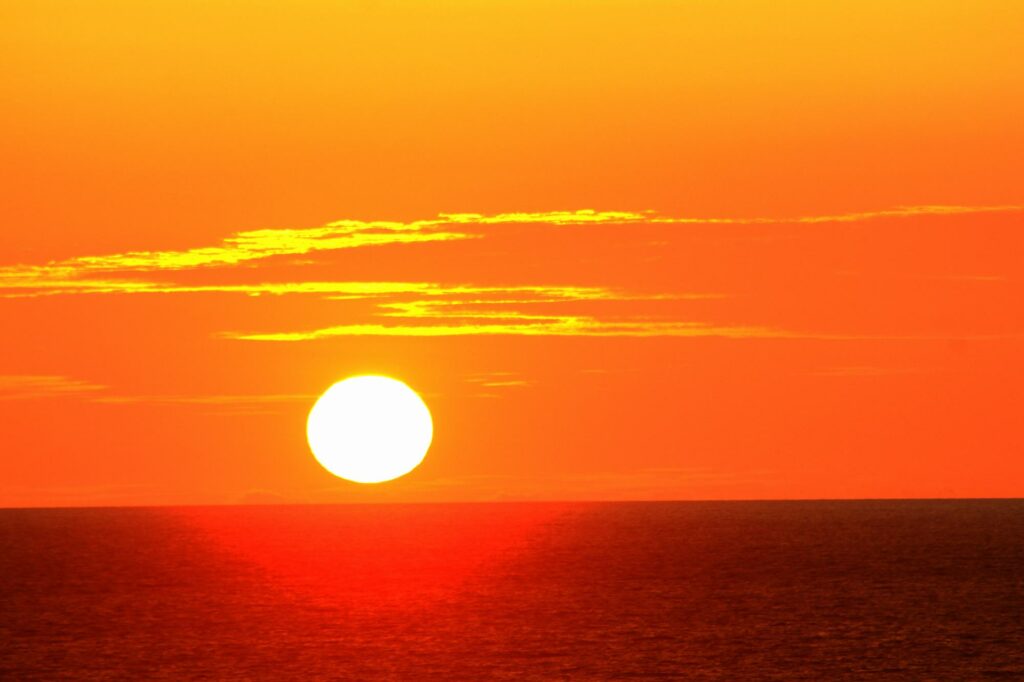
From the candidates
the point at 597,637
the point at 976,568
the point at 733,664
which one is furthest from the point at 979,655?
the point at 976,568

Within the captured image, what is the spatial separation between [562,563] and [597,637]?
6873cm

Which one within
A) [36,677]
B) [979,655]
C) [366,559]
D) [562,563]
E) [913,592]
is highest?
[366,559]

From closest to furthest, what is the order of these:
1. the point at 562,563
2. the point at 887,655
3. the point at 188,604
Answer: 1. the point at 887,655
2. the point at 188,604
3. the point at 562,563

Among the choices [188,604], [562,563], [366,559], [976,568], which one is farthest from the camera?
[366,559]

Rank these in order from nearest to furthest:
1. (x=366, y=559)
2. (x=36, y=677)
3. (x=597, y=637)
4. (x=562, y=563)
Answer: (x=36, y=677), (x=597, y=637), (x=562, y=563), (x=366, y=559)

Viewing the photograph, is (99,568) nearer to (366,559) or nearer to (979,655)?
(366,559)

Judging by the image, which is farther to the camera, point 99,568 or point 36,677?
point 99,568

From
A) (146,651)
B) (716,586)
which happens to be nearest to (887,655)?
(146,651)

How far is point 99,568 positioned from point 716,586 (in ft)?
201

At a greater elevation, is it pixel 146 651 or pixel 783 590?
pixel 783 590

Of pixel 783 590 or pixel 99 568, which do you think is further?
pixel 99 568

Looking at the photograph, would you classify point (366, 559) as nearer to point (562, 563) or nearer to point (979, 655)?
point (562, 563)

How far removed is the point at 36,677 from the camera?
228 ft

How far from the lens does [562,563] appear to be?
151250 mm
